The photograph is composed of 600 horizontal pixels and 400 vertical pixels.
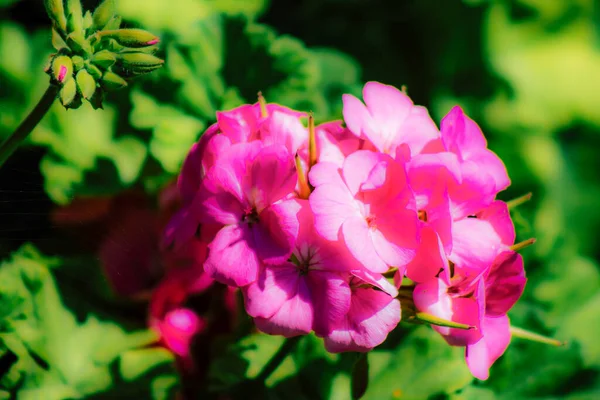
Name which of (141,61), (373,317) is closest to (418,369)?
(373,317)

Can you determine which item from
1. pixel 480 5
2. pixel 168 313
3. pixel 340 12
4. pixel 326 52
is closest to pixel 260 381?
pixel 168 313

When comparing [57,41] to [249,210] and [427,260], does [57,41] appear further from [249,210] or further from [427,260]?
[427,260]

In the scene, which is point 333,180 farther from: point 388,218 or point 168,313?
point 168,313

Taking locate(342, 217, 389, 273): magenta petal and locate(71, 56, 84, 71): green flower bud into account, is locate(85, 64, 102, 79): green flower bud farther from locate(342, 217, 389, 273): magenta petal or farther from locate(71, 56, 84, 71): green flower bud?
locate(342, 217, 389, 273): magenta petal

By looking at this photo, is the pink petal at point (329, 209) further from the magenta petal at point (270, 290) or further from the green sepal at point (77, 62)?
the green sepal at point (77, 62)

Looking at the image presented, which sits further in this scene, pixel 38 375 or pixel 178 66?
pixel 178 66

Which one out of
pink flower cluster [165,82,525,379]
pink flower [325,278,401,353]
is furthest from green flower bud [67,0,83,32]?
pink flower [325,278,401,353]

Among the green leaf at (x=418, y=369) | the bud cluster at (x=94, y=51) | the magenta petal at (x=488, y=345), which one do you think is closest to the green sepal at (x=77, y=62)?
the bud cluster at (x=94, y=51)
